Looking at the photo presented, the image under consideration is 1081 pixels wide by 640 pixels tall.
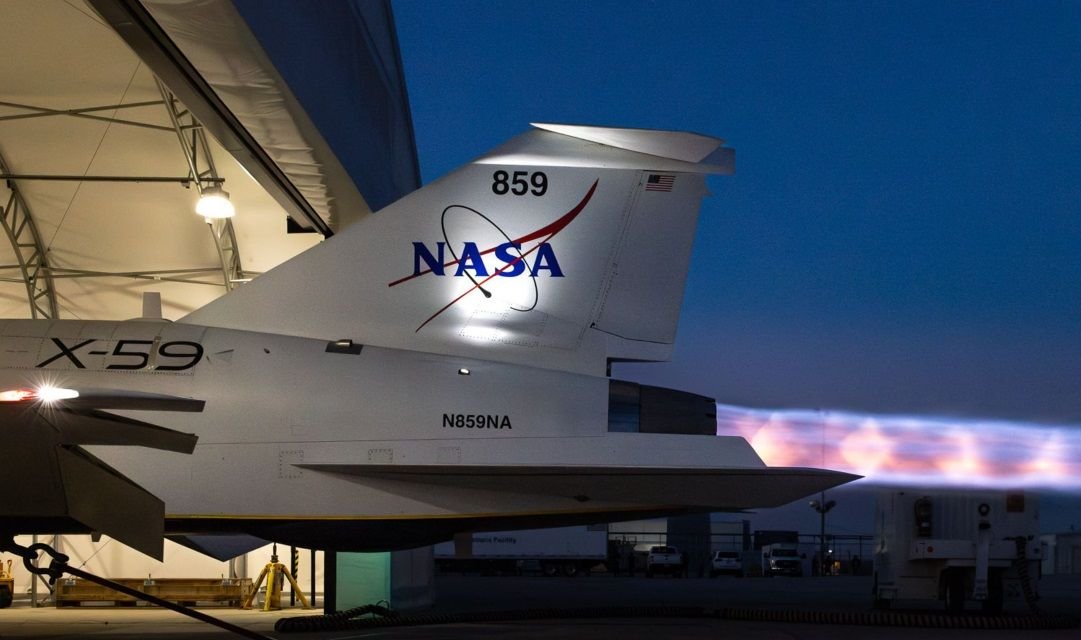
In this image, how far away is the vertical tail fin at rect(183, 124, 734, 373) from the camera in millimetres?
9195

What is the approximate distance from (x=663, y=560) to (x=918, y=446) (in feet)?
86.5

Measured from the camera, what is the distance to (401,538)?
8906 mm

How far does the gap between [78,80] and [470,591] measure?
12.7m

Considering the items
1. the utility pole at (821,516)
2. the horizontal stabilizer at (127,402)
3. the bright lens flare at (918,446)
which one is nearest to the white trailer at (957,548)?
the bright lens flare at (918,446)

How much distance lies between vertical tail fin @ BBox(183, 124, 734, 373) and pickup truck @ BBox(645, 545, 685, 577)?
27.2 meters

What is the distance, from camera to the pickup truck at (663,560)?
35312mm

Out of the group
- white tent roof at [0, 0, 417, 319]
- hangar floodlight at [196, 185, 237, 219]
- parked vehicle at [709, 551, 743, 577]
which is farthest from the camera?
parked vehicle at [709, 551, 743, 577]

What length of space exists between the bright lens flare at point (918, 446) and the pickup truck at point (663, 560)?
25610 mm

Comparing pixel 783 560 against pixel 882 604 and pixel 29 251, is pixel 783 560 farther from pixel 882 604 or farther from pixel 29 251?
pixel 29 251

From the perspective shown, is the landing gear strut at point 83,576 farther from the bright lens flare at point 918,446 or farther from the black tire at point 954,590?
the black tire at point 954,590

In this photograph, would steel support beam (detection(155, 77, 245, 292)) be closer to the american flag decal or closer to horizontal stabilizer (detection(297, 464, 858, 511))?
the american flag decal

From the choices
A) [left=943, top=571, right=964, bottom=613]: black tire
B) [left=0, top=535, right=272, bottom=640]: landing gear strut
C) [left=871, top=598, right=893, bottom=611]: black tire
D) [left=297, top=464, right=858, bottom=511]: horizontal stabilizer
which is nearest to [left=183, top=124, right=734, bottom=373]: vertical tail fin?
[left=297, top=464, right=858, bottom=511]: horizontal stabilizer

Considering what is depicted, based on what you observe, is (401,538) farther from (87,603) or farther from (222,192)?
(87,603)

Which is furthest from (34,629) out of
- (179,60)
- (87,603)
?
(179,60)
